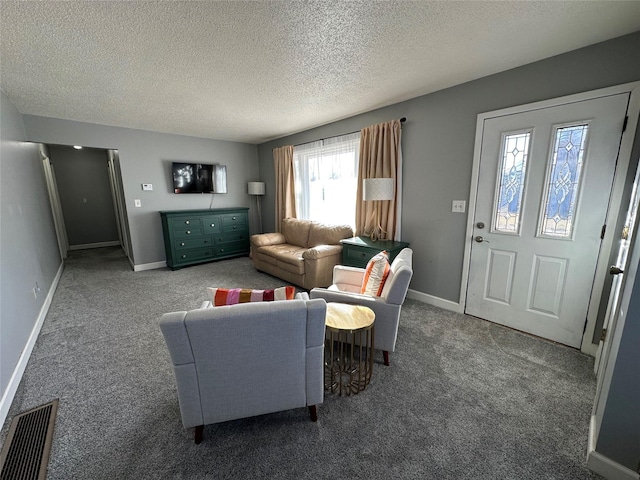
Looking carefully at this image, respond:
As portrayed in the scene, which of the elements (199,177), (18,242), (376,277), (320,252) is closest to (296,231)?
(320,252)

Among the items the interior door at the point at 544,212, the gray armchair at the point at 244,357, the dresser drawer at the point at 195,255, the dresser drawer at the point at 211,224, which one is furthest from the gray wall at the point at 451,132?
the dresser drawer at the point at 195,255

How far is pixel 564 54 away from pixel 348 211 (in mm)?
2706

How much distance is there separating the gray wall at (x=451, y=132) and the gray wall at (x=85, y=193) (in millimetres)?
6590

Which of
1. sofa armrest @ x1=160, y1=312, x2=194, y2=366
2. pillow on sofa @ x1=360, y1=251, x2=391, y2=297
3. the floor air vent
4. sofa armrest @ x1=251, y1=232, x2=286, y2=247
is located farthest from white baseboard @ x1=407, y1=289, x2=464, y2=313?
the floor air vent

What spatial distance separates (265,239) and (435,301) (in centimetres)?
283

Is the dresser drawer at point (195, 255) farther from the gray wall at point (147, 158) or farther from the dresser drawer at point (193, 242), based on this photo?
the gray wall at point (147, 158)

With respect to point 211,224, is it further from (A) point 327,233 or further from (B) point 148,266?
(A) point 327,233

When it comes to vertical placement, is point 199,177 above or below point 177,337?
above

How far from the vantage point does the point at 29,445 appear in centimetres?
141

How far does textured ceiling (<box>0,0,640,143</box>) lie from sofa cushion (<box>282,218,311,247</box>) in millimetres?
Result: 1925

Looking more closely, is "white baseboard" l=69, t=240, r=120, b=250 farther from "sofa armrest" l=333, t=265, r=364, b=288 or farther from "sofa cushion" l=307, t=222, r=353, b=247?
"sofa armrest" l=333, t=265, r=364, b=288

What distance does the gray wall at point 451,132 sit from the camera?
1960 millimetres

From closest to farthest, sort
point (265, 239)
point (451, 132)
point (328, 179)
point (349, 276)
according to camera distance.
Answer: point (349, 276)
point (451, 132)
point (328, 179)
point (265, 239)

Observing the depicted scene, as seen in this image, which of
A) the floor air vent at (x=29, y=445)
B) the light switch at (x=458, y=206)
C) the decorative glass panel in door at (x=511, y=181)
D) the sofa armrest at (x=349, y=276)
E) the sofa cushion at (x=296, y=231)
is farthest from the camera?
the sofa cushion at (x=296, y=231)
